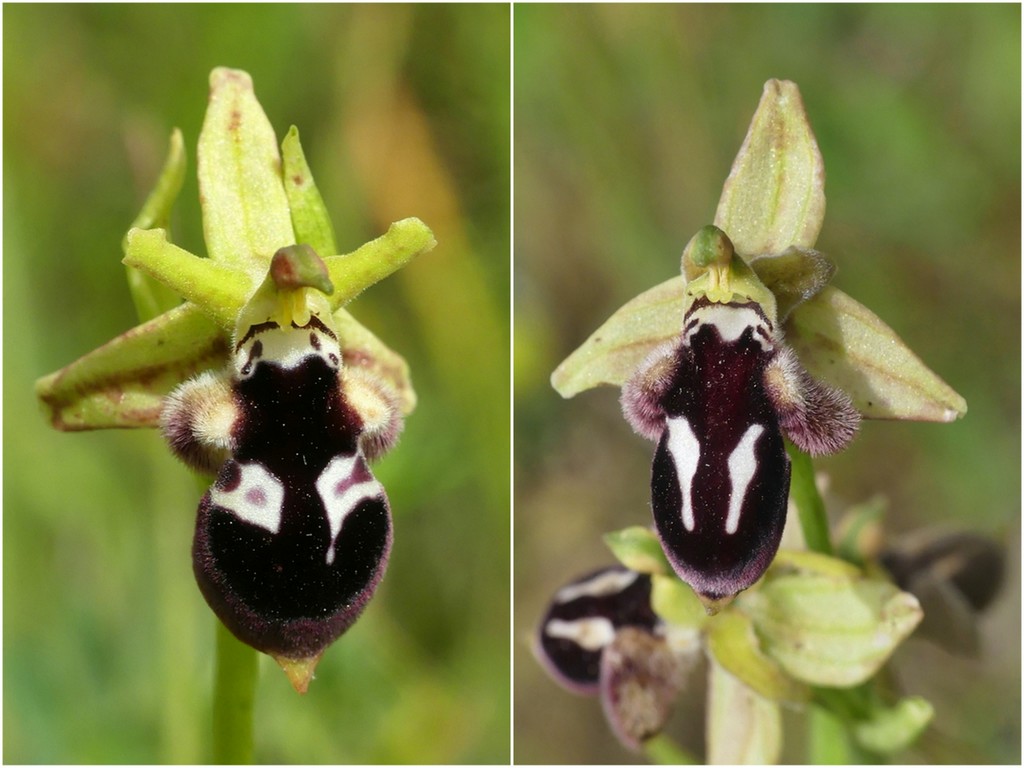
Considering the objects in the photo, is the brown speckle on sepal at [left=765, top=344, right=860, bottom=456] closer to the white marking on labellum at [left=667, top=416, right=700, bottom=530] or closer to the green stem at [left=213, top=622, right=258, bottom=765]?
the white marking on labellum at [left=667, top=416, right=700, bottom=530]

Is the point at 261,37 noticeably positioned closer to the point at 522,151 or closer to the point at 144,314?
the point at 522,151

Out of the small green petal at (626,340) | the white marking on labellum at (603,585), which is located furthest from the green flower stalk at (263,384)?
the white marking on labellum at (603,585)

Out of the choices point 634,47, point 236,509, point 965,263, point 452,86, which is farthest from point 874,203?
point 236,509

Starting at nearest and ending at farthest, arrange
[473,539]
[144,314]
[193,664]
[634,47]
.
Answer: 1. [144,314]
2. [193,664]
3. [473,539]
4. [634,47]

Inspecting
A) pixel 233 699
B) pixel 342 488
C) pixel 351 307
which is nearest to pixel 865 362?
pixel 342 488

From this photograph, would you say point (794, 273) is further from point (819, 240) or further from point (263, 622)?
point (819, 240)

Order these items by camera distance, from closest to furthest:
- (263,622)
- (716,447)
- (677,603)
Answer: (263,622) < (716,447) < (677,603)
